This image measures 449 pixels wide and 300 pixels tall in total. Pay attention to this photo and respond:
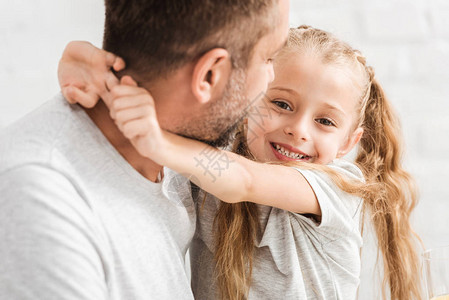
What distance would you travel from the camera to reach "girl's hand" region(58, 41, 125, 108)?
99cm

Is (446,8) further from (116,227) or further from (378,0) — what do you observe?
(116,227)

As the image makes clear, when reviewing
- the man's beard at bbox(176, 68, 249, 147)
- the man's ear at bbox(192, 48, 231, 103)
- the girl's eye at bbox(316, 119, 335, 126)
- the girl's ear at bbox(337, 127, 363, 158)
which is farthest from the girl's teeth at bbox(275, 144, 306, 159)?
the man's ear at bbox(192, 48, 231, 103)

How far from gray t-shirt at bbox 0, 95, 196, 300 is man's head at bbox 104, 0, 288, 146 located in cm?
14

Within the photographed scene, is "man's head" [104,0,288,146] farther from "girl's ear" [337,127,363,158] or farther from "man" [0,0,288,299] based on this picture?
"girl's ear" [337,127,363,158]

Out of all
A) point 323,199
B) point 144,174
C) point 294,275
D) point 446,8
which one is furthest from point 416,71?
point 144,174

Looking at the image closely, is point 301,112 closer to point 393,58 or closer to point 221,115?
point 221,115

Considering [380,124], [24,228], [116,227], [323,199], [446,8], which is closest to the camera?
[24,228]

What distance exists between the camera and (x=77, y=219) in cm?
94

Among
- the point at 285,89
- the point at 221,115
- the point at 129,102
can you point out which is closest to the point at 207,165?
the point at 221,115

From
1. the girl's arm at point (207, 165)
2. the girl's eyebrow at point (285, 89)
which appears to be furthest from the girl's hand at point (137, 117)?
the girl's eyebrow at point (285, 89)

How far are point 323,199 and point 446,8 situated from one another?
3.00 ft

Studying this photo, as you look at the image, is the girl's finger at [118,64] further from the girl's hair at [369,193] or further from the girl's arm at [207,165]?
the girl's hair at [369,193]

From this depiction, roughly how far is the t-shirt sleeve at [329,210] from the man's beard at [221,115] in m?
0.26

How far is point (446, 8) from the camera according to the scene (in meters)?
1.84
